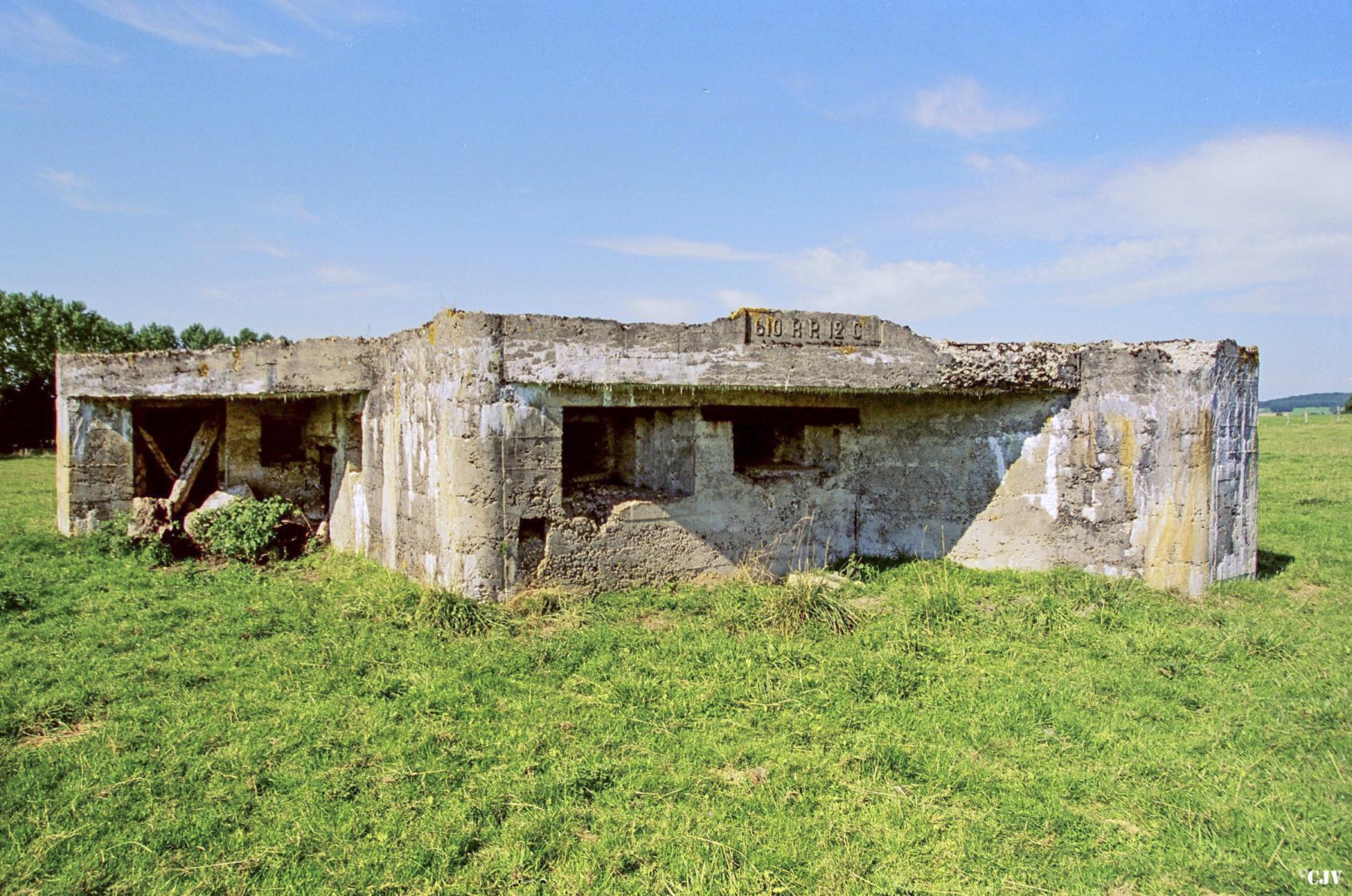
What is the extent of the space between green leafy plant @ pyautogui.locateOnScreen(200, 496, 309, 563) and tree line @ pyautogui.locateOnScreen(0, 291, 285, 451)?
65.4 ft

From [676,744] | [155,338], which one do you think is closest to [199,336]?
[155,338]

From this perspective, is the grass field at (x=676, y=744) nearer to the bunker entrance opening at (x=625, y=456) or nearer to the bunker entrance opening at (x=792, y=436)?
the bunker entrance opening at (x=625, y=456)

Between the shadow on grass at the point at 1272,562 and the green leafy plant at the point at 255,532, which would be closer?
the shadow on grass at the point at 1272,562

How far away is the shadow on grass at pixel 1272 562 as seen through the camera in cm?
817

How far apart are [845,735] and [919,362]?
3883 millimetres

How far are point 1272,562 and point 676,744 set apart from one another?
24.9 feet

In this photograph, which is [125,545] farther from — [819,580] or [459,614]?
[819,580]

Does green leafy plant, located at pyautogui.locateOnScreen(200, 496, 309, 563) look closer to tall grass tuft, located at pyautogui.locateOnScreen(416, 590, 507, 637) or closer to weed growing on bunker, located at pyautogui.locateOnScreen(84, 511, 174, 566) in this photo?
weed growing on bunker, located at pyautogui.locateOnScreen(84, 511, 174, 566)

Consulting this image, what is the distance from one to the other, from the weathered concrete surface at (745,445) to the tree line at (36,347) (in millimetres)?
21895

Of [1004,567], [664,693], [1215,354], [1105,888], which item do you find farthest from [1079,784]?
[1215,354]

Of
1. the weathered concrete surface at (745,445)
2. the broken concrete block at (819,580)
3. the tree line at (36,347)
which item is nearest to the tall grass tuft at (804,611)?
the broken concrete block at (819,580)

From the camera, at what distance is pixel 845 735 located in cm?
449

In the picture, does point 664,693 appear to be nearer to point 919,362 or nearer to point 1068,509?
point 919,362

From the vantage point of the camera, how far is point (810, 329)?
23.2 feet
